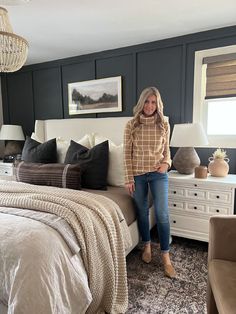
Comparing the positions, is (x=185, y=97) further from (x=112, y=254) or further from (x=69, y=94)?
(x=112, y=254)

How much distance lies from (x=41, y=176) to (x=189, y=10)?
208 centimetres

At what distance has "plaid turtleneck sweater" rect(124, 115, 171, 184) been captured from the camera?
6.95ft

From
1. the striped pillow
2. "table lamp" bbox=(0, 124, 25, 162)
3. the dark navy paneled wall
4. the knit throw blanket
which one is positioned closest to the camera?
the knit throw blanket

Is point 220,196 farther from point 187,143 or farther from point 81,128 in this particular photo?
point 81,128

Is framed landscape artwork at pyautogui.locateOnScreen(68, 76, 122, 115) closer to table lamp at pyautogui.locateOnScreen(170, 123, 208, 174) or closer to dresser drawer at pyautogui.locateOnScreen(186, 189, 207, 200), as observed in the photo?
table lamp at pyautogui.locateOnScreen(170, 123, 208, 174)

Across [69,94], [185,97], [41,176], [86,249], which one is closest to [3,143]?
[69,94]

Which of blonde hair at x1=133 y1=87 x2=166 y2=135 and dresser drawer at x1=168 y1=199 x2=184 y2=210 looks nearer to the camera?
blonde hair at x1=133 y1=87 x2=166 y2=135

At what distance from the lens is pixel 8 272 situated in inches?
48.9

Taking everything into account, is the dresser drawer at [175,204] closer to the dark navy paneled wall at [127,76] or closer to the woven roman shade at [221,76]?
the dark navy paneled wall at [127,76]

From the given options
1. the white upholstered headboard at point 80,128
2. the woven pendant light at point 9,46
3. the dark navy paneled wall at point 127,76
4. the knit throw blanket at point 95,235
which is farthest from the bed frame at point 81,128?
the woven pendant light at point 9,46

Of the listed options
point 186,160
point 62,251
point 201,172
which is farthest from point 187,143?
point 62,251

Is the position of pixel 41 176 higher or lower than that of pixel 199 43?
lower

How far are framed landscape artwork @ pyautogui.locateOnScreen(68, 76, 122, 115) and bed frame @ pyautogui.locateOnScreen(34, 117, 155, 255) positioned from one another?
0.22 metres

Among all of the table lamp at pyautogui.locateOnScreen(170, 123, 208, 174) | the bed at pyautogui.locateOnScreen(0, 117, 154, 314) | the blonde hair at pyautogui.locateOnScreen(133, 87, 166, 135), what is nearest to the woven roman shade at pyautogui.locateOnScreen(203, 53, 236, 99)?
the table lamp at pyautogui.locateOnScreen(170, 123, 208, 174)
